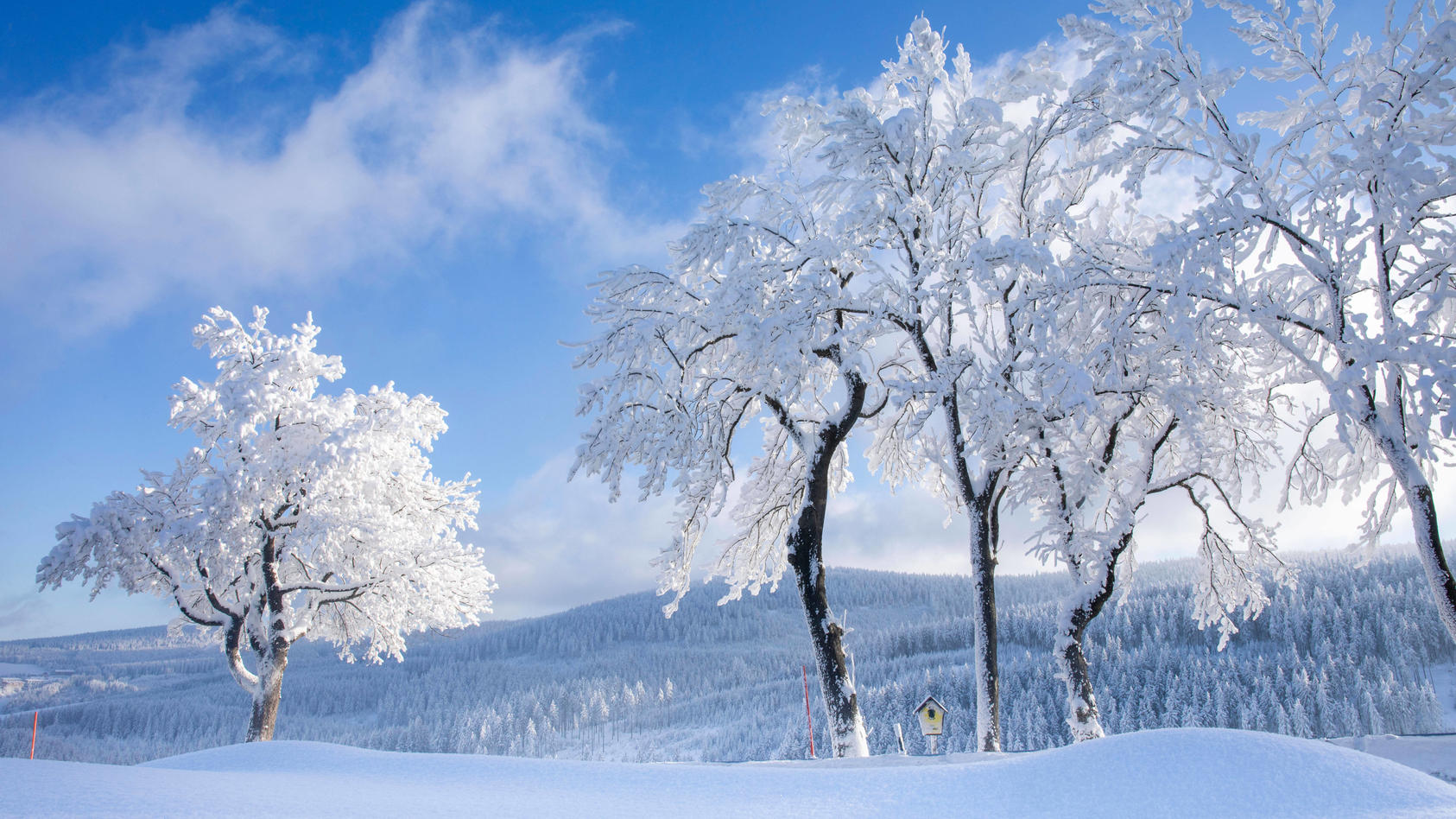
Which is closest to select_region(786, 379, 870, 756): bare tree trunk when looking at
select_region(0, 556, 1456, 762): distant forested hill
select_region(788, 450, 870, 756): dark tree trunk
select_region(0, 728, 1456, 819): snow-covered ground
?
select_region(788, 450, 870, 756): dark tree trunk

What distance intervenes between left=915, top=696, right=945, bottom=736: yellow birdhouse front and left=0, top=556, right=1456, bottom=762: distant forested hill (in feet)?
47.1

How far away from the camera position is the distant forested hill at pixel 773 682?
6819 centimetres

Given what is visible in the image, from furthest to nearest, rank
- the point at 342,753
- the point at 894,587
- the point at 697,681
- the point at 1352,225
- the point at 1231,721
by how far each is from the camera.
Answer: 1. the point at 894,587
2. the point at 697,681
3. the point at 1231,721
4. the point at 1352,225
5. the point at 342,753

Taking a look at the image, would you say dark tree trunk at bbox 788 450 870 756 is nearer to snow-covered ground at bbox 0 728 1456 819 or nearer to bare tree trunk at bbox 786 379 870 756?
bare tree trunk at bbox 786 379 870 756

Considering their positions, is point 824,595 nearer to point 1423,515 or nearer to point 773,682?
point 1423,515

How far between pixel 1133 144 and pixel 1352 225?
285 cm

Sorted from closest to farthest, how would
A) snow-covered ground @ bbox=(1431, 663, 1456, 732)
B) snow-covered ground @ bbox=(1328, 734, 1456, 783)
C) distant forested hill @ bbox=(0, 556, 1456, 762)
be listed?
1. snow-covered ground @ bbox=(1328, 734, 1456, 783)
2. distant forested hill @ bbox=(0, 556, 1456, 762)
3. snow-covered ground @ bbox=(1431, 663, 1456, 732)

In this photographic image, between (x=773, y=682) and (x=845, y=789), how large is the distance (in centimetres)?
11746

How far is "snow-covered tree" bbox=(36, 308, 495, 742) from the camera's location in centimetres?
1655

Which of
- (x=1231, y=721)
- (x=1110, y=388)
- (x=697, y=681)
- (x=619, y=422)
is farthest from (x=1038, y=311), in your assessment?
(x=697, y=681)

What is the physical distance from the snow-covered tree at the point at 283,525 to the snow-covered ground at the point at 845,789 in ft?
44.9

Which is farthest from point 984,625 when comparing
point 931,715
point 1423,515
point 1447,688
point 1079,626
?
point 1447,688

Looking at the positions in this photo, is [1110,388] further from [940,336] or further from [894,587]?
[894,587]

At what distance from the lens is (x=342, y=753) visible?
6.12m
